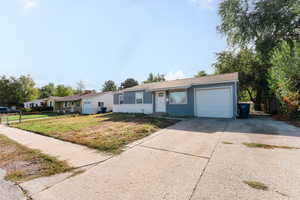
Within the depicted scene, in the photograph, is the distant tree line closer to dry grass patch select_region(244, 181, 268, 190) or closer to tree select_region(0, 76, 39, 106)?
dry grass patch select_region(244, 181, 268, 190)

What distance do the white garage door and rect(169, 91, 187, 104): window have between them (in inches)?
38.4

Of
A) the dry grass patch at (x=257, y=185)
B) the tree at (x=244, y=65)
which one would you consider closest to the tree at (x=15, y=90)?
the tree at (x=244, y=65)

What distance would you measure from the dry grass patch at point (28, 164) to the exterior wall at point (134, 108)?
9.38 meters

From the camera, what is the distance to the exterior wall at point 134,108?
13.0m

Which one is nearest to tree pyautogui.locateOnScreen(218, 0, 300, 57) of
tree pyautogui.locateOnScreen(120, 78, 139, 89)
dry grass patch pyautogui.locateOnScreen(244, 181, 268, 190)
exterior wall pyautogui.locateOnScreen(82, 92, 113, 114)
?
dry grass patch pyautogui.locateOnScreen(244, 181, 268, 190)

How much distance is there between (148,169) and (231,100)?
8391 mm

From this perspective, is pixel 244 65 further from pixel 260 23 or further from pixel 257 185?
pixel 257 185

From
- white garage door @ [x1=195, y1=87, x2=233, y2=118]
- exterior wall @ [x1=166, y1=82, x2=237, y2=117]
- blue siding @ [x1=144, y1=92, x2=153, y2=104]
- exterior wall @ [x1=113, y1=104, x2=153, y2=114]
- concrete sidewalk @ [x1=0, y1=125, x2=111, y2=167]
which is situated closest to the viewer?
concrete sidewalk @ [x1=0, y1=125, x2=111, y2=167]

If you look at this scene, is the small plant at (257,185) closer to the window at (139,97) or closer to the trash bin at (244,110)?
the trash bin at (244,110)

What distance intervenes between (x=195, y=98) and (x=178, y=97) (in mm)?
1436

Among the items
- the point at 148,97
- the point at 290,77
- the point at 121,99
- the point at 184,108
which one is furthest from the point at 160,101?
the point at 290,77

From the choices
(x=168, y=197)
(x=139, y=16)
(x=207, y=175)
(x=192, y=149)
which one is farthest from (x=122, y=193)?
(x=139, y=16)

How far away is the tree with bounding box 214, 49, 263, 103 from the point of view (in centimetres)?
1501

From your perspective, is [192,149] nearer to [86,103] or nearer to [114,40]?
[114,40]
